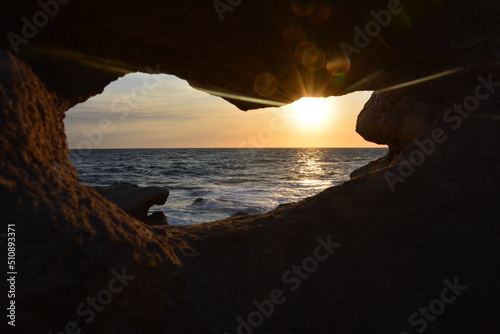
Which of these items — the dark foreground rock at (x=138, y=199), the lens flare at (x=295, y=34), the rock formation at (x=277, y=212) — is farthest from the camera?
the dark foreground rock at (x=138, y=199)

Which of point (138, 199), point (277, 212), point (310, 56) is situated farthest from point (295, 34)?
point (138, 199)

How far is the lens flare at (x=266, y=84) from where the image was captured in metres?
4.52

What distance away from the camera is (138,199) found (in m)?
8.45

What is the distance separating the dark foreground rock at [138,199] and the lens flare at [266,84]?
473 cm

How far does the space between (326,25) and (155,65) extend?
6.58 ft

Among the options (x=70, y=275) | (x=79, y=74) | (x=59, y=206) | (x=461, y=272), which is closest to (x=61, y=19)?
(x=79, y=74)

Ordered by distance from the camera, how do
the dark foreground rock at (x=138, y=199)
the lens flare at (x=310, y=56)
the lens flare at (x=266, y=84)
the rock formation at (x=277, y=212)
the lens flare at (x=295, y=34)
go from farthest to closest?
1. the dark foreground rock at (x=138, y=199)
2. the lens flare at (x=266, y=84)
3. the lens flare at (x=310, y=56)
4. the lens flare at (x=295, y=34)
5. the rock formation at (x=277, y=212)

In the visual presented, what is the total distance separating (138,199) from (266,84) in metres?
5.07

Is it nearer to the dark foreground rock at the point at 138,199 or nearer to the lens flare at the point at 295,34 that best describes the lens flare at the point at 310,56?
the lens flare at the point at 295,34

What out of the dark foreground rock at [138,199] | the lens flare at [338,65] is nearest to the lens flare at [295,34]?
the lens flare at [338,65]

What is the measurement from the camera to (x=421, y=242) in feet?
11.9

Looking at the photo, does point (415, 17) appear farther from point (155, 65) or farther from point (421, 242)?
point (155, 65)

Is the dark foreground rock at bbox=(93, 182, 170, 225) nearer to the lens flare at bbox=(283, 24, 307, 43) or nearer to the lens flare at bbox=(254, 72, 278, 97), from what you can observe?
the lens flare at bbox=(254, 72, 278, 97)

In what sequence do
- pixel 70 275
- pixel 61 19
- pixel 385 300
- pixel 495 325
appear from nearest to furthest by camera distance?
pixel 70 275
pixel 495 325
pixel 385 300
pixel 61 19
